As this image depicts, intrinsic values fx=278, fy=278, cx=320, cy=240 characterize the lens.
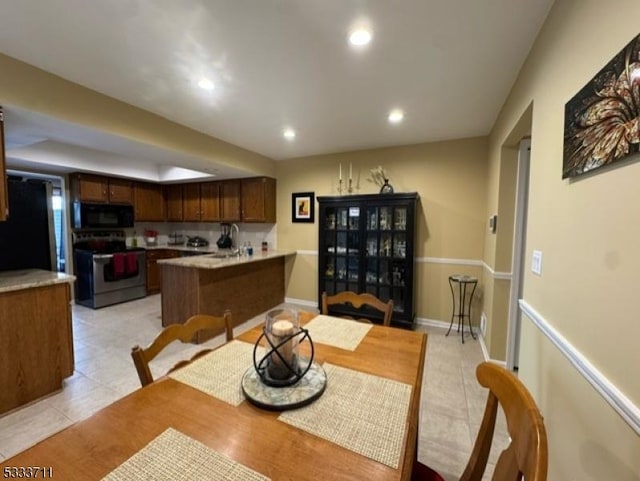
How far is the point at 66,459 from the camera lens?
702 mm

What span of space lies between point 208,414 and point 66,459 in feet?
1.11

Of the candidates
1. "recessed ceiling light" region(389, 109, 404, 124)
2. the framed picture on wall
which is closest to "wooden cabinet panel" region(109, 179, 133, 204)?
the framed picture on wall

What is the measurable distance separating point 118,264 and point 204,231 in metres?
1.68

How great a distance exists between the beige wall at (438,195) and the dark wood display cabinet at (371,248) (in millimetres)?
327

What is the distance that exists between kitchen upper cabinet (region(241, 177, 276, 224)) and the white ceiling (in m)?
1.61

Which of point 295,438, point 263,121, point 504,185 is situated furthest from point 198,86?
point 504,185

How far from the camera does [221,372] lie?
44.0 inches

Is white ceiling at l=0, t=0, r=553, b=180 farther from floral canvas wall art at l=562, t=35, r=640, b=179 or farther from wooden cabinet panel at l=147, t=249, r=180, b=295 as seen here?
wooden cabinet panel at l=147, t=249, r=180, b=295

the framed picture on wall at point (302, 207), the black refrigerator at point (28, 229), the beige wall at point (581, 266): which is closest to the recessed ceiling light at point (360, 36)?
the beige wall at point (581, 266)

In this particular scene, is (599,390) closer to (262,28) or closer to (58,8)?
(262,28)

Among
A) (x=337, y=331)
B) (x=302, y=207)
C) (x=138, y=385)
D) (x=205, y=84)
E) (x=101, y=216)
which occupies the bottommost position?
(x=138, y=385)

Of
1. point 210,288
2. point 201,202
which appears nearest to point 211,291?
point 210,288

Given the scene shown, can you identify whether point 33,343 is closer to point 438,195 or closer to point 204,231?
point 204,231

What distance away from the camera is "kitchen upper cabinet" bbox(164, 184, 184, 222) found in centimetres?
549
